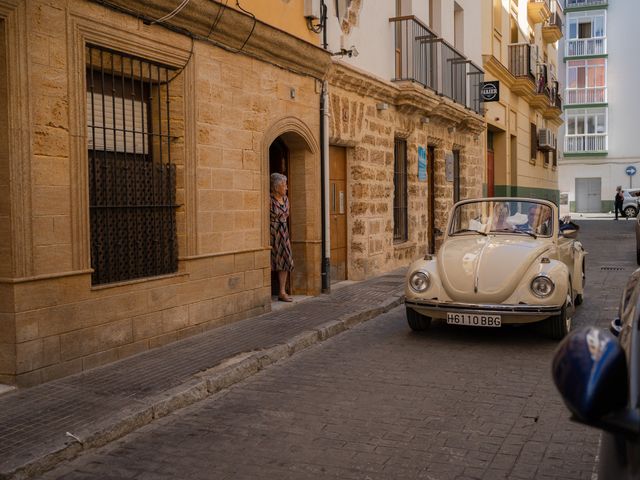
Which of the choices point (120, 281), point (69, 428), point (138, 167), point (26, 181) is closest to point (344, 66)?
point (138, 167)

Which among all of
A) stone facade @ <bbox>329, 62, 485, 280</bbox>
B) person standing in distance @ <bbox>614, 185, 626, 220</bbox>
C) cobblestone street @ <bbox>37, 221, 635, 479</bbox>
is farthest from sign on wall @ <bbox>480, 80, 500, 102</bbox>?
person standing in distance @ <bbox>614, 185, 626, 220</bbox>

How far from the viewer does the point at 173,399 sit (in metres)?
5.68

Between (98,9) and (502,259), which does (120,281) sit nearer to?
(98,9)

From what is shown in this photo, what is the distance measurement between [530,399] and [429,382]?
0.90m

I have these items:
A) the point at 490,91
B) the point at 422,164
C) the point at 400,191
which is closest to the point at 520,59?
the point at 490,91

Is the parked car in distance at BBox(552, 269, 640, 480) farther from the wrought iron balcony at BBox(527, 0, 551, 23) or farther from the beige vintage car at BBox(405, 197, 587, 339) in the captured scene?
the wrought iron balcony at BBox(527, 0, 551, 23)

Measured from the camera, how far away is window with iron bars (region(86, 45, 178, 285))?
6957 millimetres

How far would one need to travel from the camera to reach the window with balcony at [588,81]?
4984cm

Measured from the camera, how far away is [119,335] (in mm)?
6965

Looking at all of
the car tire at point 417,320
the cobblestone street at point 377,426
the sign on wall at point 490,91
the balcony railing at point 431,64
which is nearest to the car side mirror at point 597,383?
the cobblestone street at point 377,426

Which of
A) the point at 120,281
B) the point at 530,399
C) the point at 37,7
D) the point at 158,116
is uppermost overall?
the point at 37,7

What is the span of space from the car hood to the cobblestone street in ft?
1.86

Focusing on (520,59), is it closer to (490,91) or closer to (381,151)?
(490,91)

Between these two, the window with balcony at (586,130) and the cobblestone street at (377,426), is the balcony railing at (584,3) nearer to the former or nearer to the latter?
the window with balcony at (586,130)
